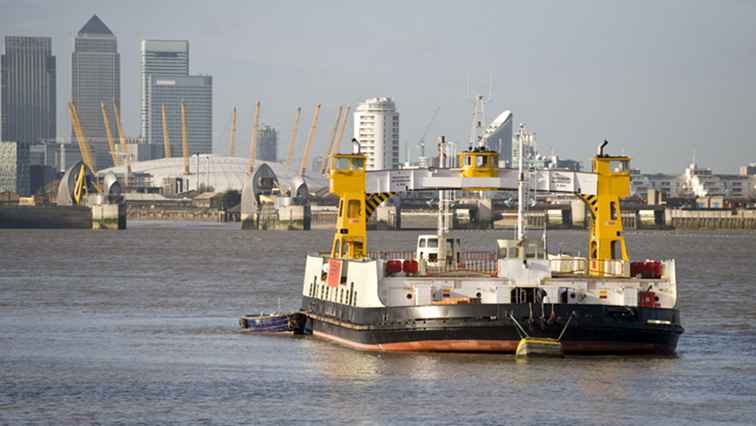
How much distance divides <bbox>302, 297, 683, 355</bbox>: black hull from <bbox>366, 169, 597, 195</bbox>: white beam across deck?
6.20 m

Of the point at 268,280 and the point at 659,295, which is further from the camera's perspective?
the point at 268,280

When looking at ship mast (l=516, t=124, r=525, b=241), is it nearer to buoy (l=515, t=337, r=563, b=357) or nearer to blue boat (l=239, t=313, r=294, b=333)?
buoy (l=515, t=337, r=563, b=357)

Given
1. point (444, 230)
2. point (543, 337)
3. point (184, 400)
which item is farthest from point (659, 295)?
point (184, 400)

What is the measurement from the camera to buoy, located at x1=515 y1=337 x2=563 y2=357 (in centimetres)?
5700

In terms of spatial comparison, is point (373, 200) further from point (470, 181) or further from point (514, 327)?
point (514, 327)

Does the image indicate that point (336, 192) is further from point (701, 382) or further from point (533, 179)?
point (701, 382)

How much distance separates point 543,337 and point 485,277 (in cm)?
320

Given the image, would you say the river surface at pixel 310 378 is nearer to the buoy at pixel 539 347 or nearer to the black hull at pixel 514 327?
the buoy at pixel 539 347

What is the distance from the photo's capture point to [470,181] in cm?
6406

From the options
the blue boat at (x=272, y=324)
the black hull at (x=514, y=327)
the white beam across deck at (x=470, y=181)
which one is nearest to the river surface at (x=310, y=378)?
the black hull at (x=514, y=327)

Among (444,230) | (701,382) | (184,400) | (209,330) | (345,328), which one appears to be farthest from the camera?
(209,330)

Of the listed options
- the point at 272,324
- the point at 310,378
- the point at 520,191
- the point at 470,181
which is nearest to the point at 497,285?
the point at 520,191

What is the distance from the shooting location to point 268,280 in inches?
4651

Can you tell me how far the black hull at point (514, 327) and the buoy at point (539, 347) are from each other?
0.96 ft
